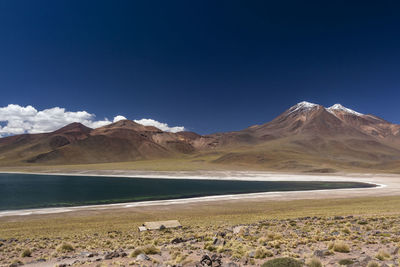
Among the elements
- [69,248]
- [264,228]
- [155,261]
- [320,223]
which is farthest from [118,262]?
[320,223]

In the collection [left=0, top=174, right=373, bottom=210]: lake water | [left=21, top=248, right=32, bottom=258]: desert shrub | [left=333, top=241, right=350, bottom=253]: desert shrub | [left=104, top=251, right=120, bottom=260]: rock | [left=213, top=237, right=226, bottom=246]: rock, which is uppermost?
A: [left=333, top=241, right=350, bottom=253]: desert shrub

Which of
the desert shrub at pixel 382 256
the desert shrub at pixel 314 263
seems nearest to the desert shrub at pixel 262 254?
the desert shrub at pixel 314 263

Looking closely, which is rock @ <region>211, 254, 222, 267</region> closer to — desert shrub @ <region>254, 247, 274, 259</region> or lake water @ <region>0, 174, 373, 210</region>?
desert shrub @ <region>254, 247, 274, 259</region>

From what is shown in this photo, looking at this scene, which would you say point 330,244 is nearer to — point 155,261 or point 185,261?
point 185,261

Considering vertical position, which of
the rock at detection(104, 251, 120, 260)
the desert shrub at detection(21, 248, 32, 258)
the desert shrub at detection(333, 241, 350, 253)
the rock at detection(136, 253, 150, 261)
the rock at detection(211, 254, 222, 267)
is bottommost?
the desert shrub at detection(21, 248, 32, 258)

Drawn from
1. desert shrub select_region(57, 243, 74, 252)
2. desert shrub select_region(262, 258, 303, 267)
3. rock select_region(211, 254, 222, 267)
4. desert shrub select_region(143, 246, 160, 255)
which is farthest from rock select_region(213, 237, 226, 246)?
desert shrub select_region(57, 243, 74, 252)

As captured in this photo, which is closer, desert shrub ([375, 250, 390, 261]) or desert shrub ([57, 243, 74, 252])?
desert shrub ([375, 250, 390, 261])

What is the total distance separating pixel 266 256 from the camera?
1184cm

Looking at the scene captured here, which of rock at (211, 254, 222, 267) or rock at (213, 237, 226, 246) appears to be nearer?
rock at (211, 254, 222, 267)

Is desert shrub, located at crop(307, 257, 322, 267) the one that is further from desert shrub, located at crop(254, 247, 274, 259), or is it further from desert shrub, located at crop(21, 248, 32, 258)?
desert shrub, located at crop(21, 248, 32, 258)

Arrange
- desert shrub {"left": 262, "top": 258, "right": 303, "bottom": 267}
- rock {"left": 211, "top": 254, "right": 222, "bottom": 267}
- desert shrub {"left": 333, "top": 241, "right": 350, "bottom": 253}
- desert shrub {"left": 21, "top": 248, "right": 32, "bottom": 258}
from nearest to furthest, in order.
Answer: desert shrub {"left": 262, "top": 258, "right": 303, "bottom": 267} < rock {"left": 211, "top": 254, "right": 222, "bottom": 267} < desert shrub {"left": 333, "top": 241, "right": 350, "bottom": 253} < desert shrub {"left": 21, "top": 248, "right": 32, "bottom": 258}

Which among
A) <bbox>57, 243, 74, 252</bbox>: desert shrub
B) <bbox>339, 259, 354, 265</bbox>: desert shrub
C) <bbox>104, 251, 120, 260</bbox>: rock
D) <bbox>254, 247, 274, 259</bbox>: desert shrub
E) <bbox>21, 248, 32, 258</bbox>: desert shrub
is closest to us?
<bbox>339, 259, 354, 265</bbox>: desert shrub

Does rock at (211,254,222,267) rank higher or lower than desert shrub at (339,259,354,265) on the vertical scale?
lower

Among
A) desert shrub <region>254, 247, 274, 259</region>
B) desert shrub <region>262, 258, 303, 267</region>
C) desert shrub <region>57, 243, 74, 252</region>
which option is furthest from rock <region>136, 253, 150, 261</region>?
desert shrub <region>57, 243, 74, 252</region>
